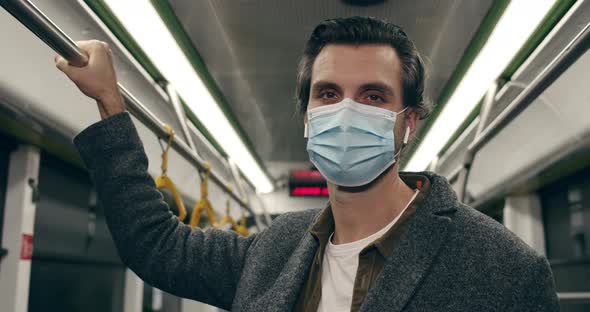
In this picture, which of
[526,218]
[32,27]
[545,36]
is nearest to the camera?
[32,27]

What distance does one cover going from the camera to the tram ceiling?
8.45ft

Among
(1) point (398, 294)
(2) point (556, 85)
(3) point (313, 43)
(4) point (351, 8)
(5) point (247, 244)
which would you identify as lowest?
(1) point (398, 294)

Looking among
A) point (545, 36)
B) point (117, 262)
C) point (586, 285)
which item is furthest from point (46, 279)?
point (586, 285)

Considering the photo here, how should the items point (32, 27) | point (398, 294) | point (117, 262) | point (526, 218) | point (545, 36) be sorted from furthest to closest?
point (526, 218)
point (117, 262)
point (545, 36)
point (398, 294)
point (32, 27)

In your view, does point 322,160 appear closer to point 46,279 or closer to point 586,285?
point 46,279

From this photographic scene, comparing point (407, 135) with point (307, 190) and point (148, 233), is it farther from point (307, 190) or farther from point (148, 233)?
point (307, 190)

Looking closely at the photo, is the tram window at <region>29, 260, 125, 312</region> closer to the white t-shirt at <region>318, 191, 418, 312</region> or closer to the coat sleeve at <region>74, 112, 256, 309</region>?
the coat sleeve at <region>74, 112, 256, 309</region>

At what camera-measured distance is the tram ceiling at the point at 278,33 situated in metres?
2.57

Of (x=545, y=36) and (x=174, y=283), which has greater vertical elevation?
(x=545, y=36)

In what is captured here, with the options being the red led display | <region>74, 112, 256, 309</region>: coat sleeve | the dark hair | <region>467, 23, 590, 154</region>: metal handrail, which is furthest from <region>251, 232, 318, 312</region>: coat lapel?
the red led display

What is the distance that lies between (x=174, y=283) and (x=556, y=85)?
213 cm

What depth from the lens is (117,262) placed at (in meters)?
3.72

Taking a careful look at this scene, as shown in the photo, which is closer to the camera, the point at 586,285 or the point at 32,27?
the point at 32,27

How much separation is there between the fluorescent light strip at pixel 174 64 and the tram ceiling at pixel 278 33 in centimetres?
11
